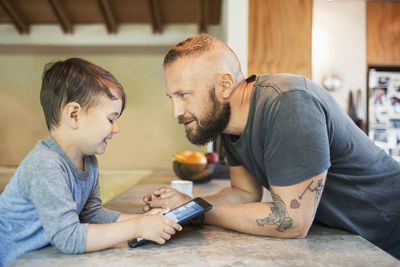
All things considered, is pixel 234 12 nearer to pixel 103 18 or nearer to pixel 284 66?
pixel 284 66

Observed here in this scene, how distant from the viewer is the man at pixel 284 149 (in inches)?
37.9

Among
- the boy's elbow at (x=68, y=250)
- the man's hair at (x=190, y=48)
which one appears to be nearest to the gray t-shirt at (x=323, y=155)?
the man's hair at (x=190, y=48)

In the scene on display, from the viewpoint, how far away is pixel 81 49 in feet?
23.5

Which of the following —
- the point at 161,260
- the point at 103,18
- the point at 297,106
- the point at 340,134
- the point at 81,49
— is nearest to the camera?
the point at 161,260

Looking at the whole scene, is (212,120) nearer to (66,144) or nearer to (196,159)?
(66,144)

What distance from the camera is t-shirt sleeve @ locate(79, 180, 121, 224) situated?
1.10 m

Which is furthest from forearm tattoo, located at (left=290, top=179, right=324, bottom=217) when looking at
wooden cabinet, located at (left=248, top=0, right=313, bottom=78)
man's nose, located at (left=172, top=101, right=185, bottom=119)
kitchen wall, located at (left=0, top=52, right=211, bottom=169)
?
kitchen wall, located at (left=0, top=52, right=211, bottom=169)

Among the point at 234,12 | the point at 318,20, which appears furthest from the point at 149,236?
the point at 318,20

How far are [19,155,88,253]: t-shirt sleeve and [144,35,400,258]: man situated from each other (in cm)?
38

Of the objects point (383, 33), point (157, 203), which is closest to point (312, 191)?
point (157, 203)

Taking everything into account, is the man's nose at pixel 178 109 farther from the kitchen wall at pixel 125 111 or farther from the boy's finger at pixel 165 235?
the kitchen wall at pixel 125 111

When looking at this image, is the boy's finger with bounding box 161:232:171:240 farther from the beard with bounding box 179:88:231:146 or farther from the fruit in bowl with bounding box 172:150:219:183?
the fruit in bowl with bounding box 172:150:219:183

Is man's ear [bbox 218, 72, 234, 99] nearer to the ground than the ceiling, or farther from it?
nearer to the ground

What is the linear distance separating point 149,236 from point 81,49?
22.8ft
